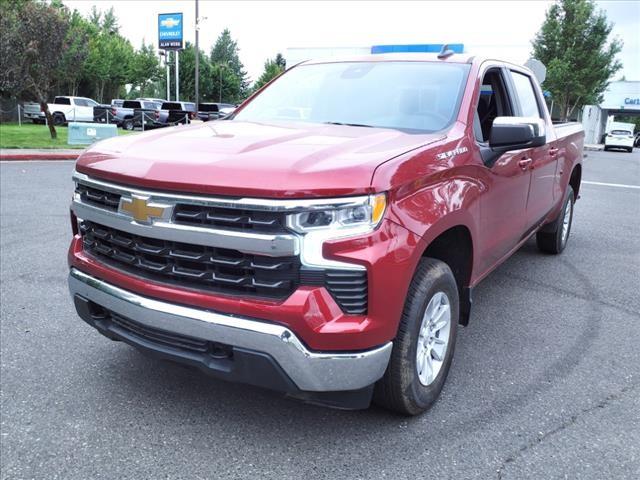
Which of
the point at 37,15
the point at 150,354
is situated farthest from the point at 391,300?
the point at 37,15

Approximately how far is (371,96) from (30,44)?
17275mm

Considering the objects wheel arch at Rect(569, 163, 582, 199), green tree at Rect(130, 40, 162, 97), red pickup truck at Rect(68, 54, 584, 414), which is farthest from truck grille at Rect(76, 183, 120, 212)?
green tree at Rect(130, 40, 162, 97)

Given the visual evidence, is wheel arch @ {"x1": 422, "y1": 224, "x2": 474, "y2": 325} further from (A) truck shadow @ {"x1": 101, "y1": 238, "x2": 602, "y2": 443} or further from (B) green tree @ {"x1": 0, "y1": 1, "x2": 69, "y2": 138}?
(B) green tree @ {"x1": 0, "y1": 1, "x2": 69, "y2": 138}

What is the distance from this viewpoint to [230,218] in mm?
2396

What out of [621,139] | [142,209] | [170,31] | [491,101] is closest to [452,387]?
[142,209]

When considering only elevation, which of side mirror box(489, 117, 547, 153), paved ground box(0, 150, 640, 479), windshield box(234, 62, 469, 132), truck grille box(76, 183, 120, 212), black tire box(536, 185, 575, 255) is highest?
windshield box(234, 62, 469, 132)

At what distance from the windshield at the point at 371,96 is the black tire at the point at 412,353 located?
93 cm

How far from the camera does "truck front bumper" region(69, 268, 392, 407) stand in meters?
2.38

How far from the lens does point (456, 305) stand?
10.4ft

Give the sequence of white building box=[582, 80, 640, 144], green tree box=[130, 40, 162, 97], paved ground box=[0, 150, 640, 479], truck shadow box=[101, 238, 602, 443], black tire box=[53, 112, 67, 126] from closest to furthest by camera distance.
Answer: paved ground box=[0, 150, 640, 479] → truck shadow box=[101, 238, 602, 443] → black tire box=[53, 112, 67, 126] → white building box=[582, 80, 640, 144] → green tree box=[130, 40, 162, 97]

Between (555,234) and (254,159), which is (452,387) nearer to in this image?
(254,159)

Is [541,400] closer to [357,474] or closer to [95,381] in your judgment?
[357,474]

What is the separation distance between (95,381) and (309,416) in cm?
127

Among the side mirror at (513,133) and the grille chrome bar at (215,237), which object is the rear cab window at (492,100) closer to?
the side mirror at (513,133)
